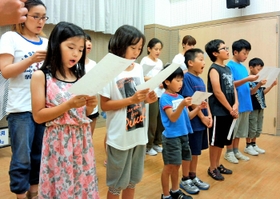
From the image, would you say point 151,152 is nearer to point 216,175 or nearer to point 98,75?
point 216,175

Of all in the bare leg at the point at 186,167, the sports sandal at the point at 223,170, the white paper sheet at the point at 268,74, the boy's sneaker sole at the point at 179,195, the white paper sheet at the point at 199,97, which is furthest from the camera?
the white paper sheet at the point at 268,74

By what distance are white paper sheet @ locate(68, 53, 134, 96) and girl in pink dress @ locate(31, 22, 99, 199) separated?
63mm

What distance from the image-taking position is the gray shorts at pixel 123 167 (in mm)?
1339

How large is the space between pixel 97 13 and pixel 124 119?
127 inches

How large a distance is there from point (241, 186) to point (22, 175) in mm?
1668

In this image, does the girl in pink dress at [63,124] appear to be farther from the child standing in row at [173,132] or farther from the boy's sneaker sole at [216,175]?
the boy's sneaker sole at [216,175]

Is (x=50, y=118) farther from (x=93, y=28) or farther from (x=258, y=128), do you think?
(x=93, y=28)

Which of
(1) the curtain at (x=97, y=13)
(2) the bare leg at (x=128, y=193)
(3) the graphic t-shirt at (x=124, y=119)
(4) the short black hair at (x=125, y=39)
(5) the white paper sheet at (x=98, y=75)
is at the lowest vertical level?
(2) the bare leg at (x=128, y=193)

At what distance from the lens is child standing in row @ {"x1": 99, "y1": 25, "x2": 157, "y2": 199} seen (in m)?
1.34

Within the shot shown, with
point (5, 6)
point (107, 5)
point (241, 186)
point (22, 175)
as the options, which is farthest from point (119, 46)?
point (107, 5)

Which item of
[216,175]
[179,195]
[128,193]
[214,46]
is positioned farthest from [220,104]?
[128,193]

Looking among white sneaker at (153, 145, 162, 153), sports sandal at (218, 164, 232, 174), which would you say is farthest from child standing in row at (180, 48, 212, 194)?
white sneaker at (153, 145, 162, 153)

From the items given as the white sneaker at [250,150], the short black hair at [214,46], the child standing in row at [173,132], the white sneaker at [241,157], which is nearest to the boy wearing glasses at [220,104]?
the short black hair at [214,46]

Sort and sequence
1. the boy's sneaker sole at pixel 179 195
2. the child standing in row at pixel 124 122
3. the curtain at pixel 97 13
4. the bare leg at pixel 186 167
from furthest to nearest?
the curtain at pixel 97 13, the bare leg at pixel 186 167, the boy's sneaker sole at pixel 179 195, the child standing in row at pixel 124 122
